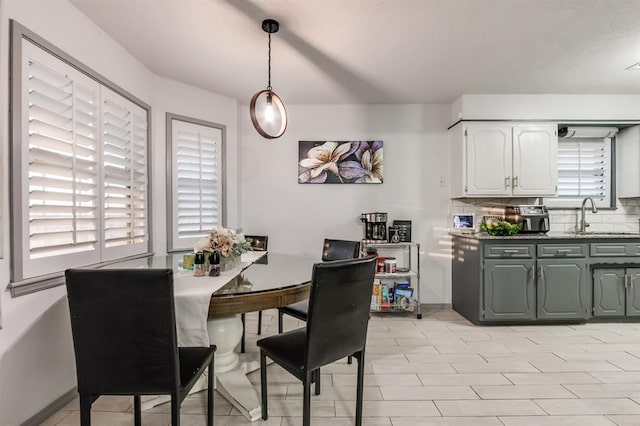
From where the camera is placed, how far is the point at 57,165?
194cm

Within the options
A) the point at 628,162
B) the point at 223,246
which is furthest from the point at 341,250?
the point at 628,162

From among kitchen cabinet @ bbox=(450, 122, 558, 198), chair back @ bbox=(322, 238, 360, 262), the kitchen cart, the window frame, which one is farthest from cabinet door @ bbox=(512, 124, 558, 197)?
chair back @ bbox=(322, 238, 360, 262)

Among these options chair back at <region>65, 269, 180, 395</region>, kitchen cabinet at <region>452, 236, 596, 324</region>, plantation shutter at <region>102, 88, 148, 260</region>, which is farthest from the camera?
kitchen cabinet at <region>452, 236, 596, 324</region>

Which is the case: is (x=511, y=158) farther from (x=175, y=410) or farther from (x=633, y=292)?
(x=175, y=410)

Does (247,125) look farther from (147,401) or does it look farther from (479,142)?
(147,401)

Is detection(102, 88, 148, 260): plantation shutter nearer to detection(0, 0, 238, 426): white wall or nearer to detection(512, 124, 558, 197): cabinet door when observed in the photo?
detection(0, 0, 238, 426): white wall

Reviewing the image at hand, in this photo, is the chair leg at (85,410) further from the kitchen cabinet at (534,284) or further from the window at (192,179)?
the kitchen cabinet at (534,284)

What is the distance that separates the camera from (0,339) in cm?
158

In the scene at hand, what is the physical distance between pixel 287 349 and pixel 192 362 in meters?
0.46

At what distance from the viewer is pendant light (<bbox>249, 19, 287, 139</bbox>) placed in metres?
2.25

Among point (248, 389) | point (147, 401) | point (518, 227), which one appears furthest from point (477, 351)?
point (147, 401)

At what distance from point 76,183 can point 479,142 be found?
12.4 feet

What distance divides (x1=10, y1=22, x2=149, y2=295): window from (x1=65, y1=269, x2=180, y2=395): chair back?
30.5 inches

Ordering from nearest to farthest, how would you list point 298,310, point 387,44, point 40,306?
point 40,306 < point 298,310 < point 387,44
